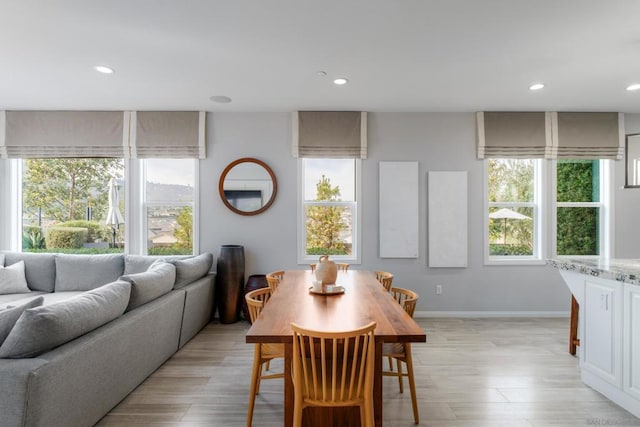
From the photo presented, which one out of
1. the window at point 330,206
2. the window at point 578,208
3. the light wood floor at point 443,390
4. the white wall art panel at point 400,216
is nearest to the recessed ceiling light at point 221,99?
the window at point 330,206

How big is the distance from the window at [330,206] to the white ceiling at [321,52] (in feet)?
2.73

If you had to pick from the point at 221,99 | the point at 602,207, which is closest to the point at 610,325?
the point at 602,207

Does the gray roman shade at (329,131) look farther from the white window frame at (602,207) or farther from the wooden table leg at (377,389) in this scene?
the wooden table leg at (377,389)

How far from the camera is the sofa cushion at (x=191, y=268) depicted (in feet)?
11.0

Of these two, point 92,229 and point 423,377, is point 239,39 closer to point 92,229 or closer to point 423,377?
point 423,377

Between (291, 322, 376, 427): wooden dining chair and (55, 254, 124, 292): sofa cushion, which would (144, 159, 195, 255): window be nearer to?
(55, 254, 124, 292): sofa cushion

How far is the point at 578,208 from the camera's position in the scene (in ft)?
14.3

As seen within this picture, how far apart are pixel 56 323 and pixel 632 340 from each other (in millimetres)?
3444

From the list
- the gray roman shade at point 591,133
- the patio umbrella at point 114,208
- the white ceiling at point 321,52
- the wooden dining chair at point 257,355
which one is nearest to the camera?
the wooden dining chair at point 257,355

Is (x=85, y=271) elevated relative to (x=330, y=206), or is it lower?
lower

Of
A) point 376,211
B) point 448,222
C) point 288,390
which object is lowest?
point 288,390

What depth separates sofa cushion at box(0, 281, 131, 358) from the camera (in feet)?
5.34

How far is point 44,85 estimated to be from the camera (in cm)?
341

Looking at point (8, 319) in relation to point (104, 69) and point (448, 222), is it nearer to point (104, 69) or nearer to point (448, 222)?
point (104, 69)
